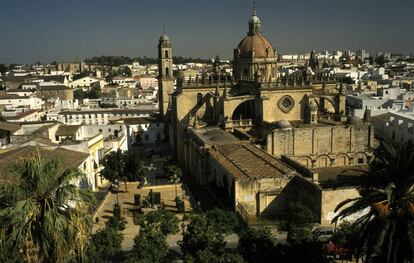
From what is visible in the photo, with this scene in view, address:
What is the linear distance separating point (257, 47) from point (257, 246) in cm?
3697

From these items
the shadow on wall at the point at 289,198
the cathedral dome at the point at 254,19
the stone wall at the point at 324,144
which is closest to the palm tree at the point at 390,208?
the shadow on wall at the point at 289,198

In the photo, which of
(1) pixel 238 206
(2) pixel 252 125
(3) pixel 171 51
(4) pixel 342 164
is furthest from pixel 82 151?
(3) pixel 171 51

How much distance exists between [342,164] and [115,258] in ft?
82.8

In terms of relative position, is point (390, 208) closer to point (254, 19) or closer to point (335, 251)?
point (335, 251)

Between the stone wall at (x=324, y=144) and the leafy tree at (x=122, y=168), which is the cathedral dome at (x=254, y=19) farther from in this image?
the leafy tree at (x=122, y=168)

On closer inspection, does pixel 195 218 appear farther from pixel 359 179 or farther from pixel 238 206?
pixel 238 206

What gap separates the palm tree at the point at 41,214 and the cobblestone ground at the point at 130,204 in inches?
525

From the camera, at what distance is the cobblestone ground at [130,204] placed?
27.4 metres

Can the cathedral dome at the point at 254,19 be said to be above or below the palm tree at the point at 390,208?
above

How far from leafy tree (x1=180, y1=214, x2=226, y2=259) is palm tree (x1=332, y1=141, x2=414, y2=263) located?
19.2ft

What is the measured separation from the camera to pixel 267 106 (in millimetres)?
44750

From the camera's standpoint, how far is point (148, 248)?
1795cm

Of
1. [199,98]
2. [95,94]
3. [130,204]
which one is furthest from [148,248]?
[95,94]

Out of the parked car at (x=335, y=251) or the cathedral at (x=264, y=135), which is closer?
the parked car at (x=335, y=251)
